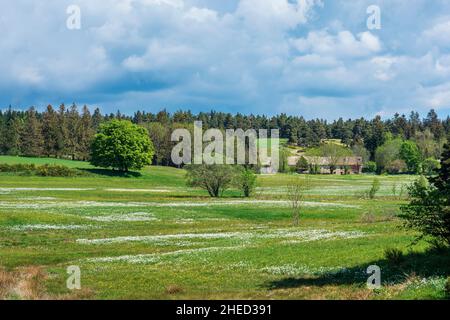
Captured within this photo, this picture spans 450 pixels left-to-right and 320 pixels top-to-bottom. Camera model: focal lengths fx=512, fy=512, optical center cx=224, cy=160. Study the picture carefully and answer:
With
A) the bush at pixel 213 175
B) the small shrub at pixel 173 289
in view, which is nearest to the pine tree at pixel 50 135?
the bush at pixel 213 175

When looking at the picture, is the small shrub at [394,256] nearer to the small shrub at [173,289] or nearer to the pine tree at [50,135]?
the small shrub at [173,289]

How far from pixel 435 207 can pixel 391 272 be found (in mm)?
3793

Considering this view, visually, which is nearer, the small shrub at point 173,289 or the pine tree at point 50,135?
the small shrub at point 173,289

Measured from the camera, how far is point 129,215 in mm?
59312

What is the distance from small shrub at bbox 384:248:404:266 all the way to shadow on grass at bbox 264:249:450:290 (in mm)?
159

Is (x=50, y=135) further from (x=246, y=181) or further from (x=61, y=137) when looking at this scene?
(x=246, y=181)

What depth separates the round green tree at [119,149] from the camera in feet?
444

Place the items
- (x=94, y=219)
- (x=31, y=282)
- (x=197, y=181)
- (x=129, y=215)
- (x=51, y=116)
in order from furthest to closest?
(x=51, y=116)
(x=197, y=181)
(x=129, y=215)
(x=94, y=219)
(x=31, y=282)

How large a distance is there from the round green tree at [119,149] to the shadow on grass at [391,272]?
4473 inches

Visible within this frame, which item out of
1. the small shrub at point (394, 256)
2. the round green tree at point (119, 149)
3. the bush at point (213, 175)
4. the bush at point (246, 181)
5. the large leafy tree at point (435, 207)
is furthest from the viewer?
the round green tree at point (119, 149)
